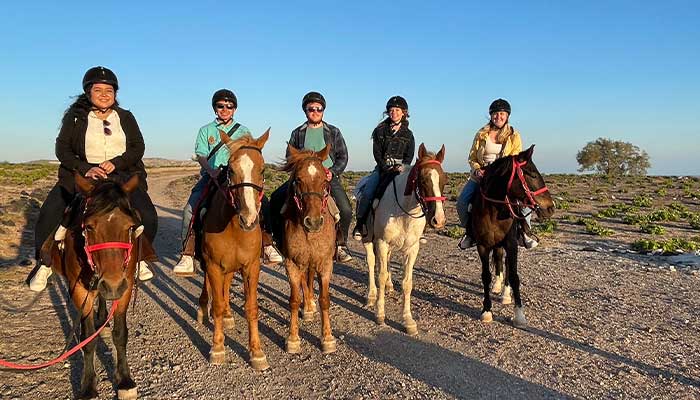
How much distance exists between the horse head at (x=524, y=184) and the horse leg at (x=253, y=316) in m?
4.22

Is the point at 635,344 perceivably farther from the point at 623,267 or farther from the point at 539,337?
the point at 623,267

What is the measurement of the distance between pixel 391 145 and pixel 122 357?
18.8 feet

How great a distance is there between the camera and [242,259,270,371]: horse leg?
551 cm

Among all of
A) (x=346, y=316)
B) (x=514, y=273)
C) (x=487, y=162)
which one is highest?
(x=487, y=162)

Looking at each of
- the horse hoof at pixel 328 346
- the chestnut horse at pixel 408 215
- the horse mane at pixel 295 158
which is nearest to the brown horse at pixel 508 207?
the chestnut horse at pixel 408 215

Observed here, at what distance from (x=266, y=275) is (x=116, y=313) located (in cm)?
545

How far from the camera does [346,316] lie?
24.6 ft

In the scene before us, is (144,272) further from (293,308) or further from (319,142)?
(319,142)

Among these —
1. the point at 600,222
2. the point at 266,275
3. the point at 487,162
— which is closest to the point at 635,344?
the point at 487,162

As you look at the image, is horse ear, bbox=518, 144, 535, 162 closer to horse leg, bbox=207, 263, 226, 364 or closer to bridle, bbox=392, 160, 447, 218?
bridle, bbox=392, 160, 447, 218

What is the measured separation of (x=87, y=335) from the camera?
4699 mm

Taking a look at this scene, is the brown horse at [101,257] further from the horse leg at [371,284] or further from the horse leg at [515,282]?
the horse leg at [515,282]

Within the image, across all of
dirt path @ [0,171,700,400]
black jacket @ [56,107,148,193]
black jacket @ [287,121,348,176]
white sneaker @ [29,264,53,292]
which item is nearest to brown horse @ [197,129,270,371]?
dirt path @ [0,171,700,400]

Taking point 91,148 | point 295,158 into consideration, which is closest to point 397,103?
point 295,158
